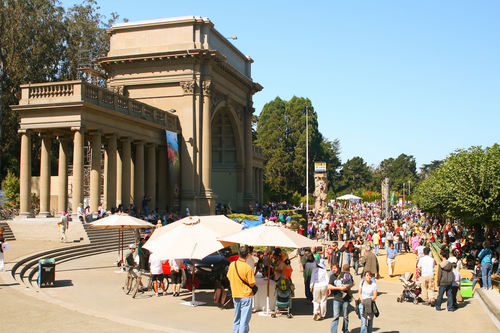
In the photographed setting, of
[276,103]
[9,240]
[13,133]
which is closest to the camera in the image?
[9,240]

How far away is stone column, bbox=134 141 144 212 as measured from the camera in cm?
3628

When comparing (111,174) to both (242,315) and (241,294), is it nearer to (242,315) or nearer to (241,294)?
(241,294)

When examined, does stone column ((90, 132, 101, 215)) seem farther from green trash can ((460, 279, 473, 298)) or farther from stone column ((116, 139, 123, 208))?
green trash can ((460, 279, 473, 298))

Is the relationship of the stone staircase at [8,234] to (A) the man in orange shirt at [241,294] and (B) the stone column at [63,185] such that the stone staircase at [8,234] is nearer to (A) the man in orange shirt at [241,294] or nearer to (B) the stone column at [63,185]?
(B) the stone column at [63,185]

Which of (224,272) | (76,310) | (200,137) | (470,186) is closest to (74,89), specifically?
→ (200,137)

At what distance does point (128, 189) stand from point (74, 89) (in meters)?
8.44

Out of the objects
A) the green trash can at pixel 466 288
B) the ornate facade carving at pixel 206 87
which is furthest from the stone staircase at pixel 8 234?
the green trash can at pixel 466 288

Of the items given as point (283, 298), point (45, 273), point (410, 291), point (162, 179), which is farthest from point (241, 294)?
point (162, 179)

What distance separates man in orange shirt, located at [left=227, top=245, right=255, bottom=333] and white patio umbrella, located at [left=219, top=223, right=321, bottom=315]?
7.68ft

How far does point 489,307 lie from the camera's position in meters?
14.7

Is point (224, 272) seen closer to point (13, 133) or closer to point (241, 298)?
point (241, 298)

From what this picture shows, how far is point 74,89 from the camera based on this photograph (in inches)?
1133

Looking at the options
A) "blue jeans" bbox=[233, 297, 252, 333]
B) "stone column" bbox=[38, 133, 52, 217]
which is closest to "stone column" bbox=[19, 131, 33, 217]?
"stone column" bbox=[38, 133, 52, 217]

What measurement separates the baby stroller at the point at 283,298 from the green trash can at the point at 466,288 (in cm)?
668
